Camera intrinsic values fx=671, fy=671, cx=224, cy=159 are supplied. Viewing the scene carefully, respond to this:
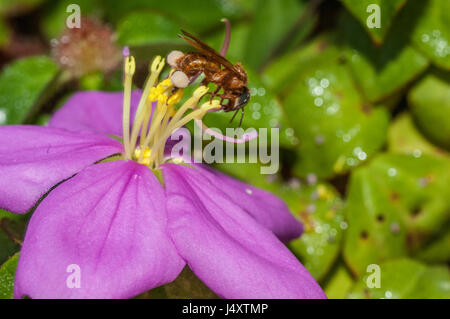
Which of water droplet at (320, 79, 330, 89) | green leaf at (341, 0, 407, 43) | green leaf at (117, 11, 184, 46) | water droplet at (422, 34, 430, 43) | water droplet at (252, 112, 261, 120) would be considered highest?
green leaf at (117, 11, 184, 46)

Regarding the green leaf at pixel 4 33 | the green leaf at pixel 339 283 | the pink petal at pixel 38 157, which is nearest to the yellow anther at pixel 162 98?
the pink petal at pixel 38 157

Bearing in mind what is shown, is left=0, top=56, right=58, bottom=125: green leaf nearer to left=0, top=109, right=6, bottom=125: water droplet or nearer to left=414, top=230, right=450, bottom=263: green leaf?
left=0, top=109, right=6, bottom=125: water droplet

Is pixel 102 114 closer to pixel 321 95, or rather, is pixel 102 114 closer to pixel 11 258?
pixel 11 258

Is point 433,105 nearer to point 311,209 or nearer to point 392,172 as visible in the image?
point 392,172

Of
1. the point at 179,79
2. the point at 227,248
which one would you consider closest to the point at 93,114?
the point at 179,79

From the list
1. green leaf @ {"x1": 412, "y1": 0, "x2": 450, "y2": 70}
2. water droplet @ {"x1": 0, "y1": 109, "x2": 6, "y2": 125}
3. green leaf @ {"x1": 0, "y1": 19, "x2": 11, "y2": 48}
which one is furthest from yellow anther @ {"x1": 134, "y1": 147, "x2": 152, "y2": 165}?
green leaf @ {"x1": 0, "y1": 19, "x2": 11, "y2": 48}

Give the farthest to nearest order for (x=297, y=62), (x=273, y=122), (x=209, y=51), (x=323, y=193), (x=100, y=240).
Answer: (x=297, y=62), (x=323, y=193), (x=273, y=122), (x=209, y=51), (x=100, y=240)

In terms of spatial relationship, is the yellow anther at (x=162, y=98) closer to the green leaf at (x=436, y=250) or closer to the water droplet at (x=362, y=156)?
the water droplet at (x=362, y=156)
